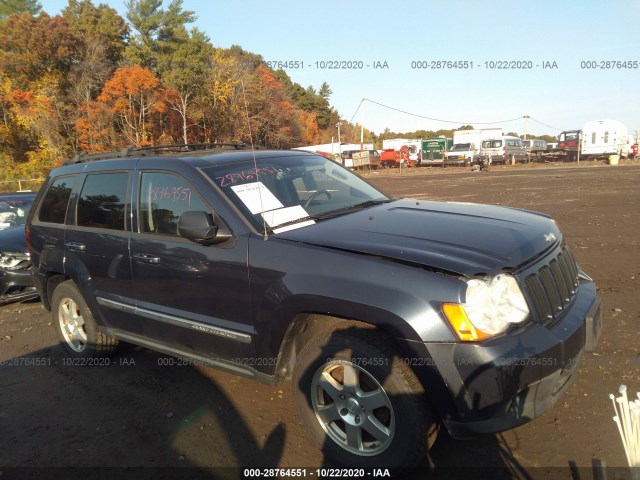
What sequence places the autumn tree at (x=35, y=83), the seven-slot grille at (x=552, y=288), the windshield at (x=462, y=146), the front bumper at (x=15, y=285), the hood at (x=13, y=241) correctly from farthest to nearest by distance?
1. the windshield at (x=462, y=146)
2. the autumn tree at (x=35, y=83)
3. the hood at (x=13, y=241)
4. the front bumper at (x=15, y=285)
5. the seven-slot grille at (x=552, y=288)

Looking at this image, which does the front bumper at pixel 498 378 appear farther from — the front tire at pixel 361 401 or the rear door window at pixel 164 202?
the rear door window at pixel 164 202

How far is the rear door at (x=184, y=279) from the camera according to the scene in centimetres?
309

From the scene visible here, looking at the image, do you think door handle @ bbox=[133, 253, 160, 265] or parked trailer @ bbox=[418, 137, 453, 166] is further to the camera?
parked trailer @ bbox=[418, 137, 453, 166]

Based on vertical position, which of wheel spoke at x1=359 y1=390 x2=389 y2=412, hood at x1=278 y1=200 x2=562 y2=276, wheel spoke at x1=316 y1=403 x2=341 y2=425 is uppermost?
hood at x1=278 y1=200 x2=562 y2=276

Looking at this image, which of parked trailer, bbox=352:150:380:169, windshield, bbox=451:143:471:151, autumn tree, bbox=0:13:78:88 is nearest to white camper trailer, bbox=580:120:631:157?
windshield, bbox=451:143:471:151

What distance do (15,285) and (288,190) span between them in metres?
4.68

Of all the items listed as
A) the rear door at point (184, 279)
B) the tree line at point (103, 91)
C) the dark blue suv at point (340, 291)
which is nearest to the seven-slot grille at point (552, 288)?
the dark blue suv at point (340, 291)

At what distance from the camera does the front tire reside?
2.51m

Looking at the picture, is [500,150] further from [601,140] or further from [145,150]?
[145,150]

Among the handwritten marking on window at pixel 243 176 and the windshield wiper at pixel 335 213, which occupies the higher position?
the handwritten marking on window at pixel 243 176

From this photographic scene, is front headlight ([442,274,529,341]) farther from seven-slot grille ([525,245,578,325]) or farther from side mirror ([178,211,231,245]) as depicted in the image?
side mirror ([178,211,231,245])

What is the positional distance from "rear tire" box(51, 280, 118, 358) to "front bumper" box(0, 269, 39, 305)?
185 centimetres

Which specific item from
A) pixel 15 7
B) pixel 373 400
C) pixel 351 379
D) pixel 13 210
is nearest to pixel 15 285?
pixel 13 210

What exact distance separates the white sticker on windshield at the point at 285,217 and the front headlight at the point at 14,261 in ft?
15.6
